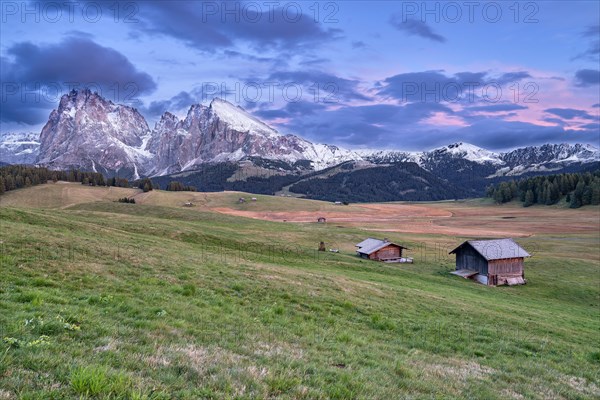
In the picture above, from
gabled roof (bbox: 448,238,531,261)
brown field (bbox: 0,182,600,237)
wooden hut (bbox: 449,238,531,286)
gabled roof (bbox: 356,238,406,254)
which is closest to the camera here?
wooden hut (bbox: 449,238,531,286)

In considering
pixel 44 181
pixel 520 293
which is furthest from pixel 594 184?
pixel 44 181

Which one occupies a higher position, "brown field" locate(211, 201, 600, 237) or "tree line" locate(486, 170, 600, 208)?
"tree line" locate(486, 170, 600, 208)

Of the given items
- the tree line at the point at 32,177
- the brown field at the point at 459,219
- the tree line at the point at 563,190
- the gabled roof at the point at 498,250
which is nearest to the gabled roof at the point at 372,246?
the gabled roof at the point at 498,250

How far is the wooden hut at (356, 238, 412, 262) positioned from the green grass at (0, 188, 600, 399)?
4017cm

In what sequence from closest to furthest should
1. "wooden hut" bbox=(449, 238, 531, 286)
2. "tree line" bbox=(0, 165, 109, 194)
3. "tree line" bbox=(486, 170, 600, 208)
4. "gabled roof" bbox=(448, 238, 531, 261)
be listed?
"wooden hut" bbox=(449, 238, 531, 286)
"gabled roof" bbox=(448, 238, 531, 261)
"tree line" bbox=(0, 165, 109, 194)
"tree line" bbox=(486, 170, 600, 208)

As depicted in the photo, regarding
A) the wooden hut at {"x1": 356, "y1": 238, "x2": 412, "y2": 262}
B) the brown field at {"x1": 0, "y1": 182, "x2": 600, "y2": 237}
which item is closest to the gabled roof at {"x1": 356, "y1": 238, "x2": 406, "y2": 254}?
→ the wooden hut at {"x1": 356, "y1": 238, "x2": 412, "y2": 262}

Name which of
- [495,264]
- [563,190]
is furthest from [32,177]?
[563,190]

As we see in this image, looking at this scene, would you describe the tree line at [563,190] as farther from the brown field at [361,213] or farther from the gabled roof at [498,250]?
the gabled roof at [498,250]

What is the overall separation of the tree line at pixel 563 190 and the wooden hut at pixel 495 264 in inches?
5100

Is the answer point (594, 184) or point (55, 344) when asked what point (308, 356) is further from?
point (594, 184)

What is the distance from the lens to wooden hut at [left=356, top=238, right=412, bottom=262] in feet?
222

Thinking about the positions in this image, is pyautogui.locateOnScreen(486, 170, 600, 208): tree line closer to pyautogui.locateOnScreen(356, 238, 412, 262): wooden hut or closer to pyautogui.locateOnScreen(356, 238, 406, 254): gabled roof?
pyautogui.locateOnScreen(356, 238, 412, 262): wooden hut

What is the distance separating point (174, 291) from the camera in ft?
57.0

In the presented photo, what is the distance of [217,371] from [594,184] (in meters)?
198
